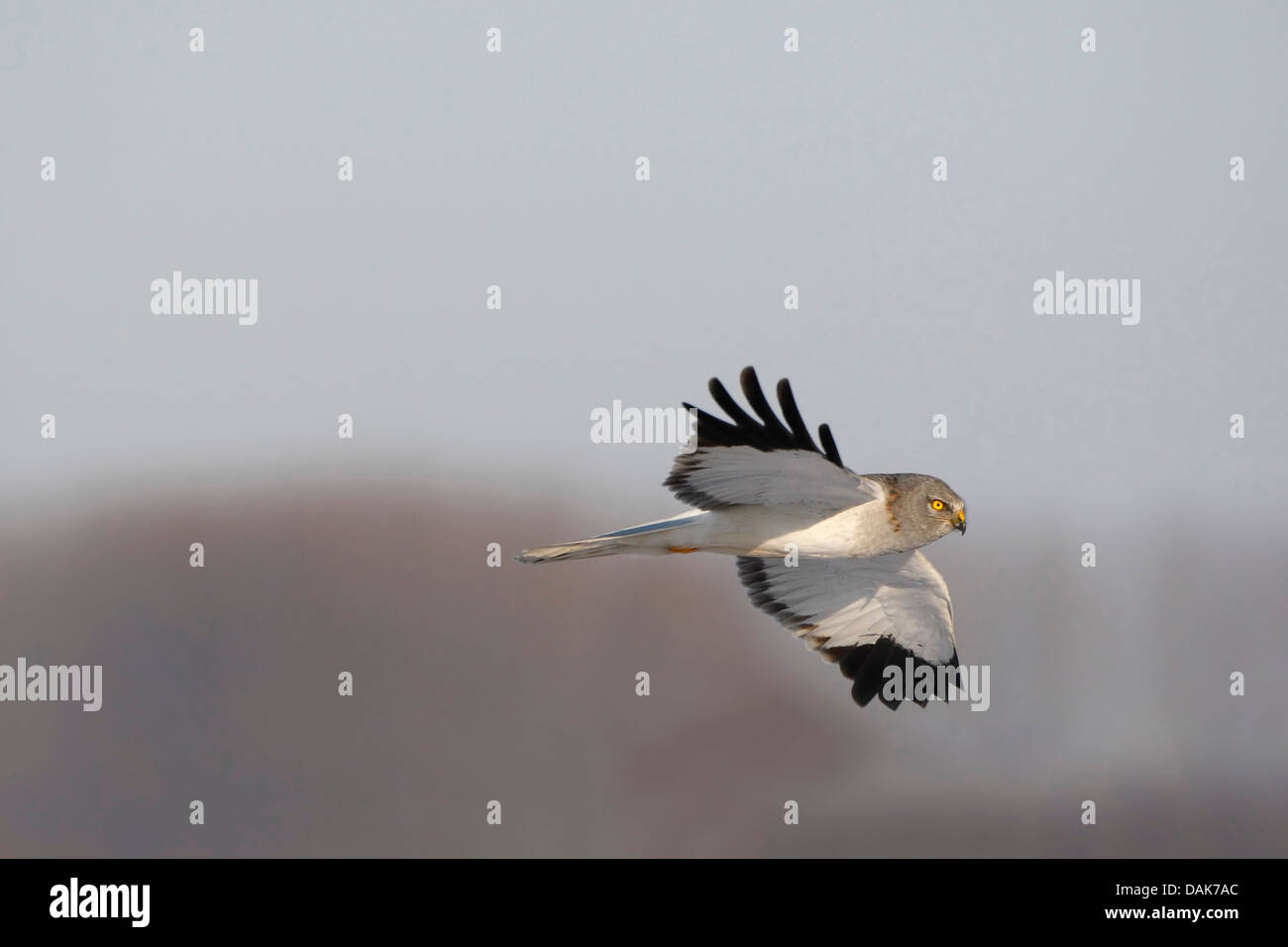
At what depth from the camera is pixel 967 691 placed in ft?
47.7

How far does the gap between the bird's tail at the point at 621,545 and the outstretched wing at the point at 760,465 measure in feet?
0.90

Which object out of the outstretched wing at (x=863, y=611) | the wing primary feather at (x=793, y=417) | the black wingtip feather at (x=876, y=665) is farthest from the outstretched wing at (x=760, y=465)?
the black wingtip feather at (x=876, y=665)

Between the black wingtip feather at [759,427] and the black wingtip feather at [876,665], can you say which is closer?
the black wingtip feather at [759,427]

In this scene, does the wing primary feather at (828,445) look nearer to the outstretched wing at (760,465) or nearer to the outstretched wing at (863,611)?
the outstretched wing at (760,465)

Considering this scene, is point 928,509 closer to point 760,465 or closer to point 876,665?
point 760,465

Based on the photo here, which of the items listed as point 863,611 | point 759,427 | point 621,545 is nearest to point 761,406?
point 759,427

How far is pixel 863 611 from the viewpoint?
568 inches

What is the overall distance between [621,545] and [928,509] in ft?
9.39

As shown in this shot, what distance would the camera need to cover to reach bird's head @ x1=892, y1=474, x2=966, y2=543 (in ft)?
39.0

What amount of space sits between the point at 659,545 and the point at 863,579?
3217 millimetres

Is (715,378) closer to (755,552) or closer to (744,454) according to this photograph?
(744,454)

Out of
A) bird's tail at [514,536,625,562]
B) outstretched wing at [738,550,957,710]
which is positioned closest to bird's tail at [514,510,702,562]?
bird's tail at [514,536,625,562]

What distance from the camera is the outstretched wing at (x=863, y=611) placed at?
14219 millimetres
